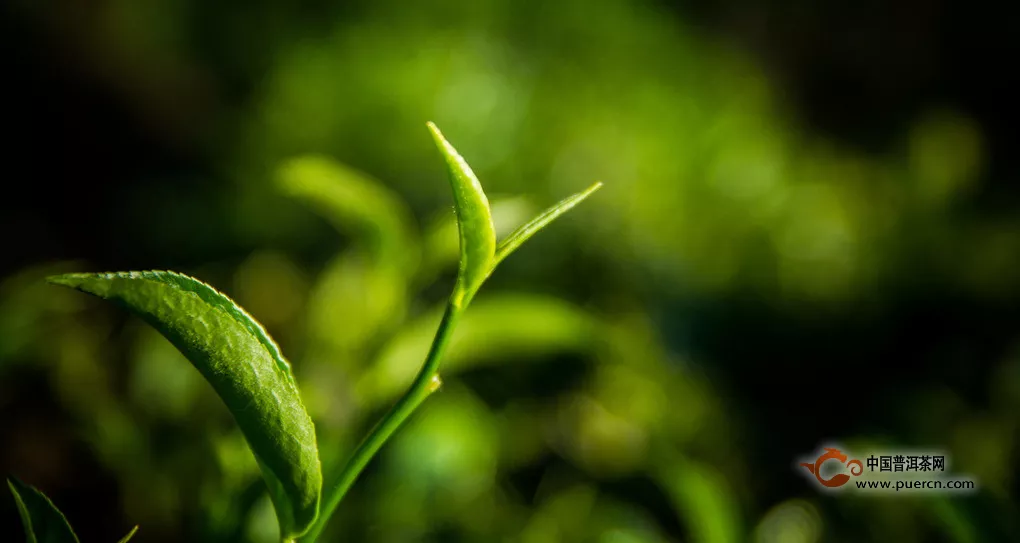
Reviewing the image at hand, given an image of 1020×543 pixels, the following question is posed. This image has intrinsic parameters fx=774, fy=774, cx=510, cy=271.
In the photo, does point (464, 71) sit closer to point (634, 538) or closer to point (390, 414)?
point (634, 538)

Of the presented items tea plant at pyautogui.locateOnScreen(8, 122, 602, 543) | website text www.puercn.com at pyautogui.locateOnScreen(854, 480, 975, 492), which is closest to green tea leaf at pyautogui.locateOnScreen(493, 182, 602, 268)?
tea plant at pyautogui.locateOnScreen(8, 122, 602, 543)

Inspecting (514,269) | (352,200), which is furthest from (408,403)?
(514,269)

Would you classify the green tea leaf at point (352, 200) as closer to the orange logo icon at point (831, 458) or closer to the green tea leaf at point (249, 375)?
the green tea leaf at point (249, 375)

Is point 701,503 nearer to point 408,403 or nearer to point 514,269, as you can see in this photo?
point 408,403

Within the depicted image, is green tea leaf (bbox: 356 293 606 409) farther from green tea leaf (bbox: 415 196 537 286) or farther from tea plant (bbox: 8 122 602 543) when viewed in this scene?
tea plant (bbox: 8 122 602 543)

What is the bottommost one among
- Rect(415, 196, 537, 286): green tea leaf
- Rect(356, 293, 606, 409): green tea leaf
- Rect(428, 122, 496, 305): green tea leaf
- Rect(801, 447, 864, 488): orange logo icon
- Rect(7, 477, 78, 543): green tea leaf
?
Rect(801, 447, 864, 488): orange logo icon

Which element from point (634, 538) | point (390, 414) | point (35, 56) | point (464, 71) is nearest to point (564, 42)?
point (464, 71)
